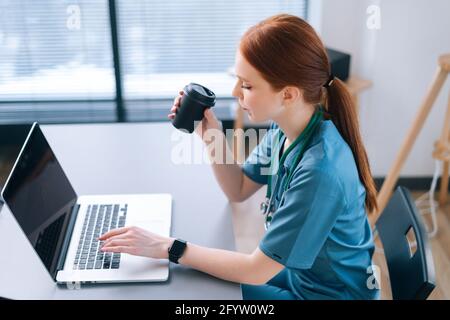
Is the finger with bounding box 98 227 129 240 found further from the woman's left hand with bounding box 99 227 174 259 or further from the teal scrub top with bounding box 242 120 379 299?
the teal scrub top with bounding box 242 120 379 299

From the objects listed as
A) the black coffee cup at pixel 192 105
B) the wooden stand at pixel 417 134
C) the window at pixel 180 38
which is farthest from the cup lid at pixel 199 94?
the window at pixel 180 38

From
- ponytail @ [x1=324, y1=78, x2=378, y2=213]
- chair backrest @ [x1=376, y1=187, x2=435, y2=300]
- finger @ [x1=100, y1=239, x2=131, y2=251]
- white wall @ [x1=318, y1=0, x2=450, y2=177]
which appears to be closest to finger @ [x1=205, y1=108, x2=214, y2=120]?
ponytail @ [x1=324, y1=78, x2=378, y2=213]

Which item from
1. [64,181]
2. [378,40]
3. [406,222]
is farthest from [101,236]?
[378,40]

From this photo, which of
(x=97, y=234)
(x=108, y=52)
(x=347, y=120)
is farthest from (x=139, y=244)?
(x=108, y=52)

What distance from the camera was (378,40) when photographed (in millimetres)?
2547

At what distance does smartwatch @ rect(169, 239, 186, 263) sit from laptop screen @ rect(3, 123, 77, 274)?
0.25 m

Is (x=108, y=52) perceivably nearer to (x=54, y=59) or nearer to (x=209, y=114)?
(x=54, y=59)

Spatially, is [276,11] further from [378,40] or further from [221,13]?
[378,40]

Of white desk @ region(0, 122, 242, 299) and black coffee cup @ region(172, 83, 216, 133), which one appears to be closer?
white desk @ region(0, 122, 242, 299)

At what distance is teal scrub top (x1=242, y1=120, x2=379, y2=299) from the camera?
121 cm

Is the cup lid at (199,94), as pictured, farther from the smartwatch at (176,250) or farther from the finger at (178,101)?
the smartwatch at (176,250)

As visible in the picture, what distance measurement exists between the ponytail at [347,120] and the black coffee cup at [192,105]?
0.28 metres

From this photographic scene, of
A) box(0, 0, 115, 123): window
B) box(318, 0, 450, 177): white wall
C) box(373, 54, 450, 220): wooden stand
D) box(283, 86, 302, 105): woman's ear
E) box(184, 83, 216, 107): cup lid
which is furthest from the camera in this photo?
box(0, 0, 115, 123): window

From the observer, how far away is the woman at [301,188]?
1.21 meters
